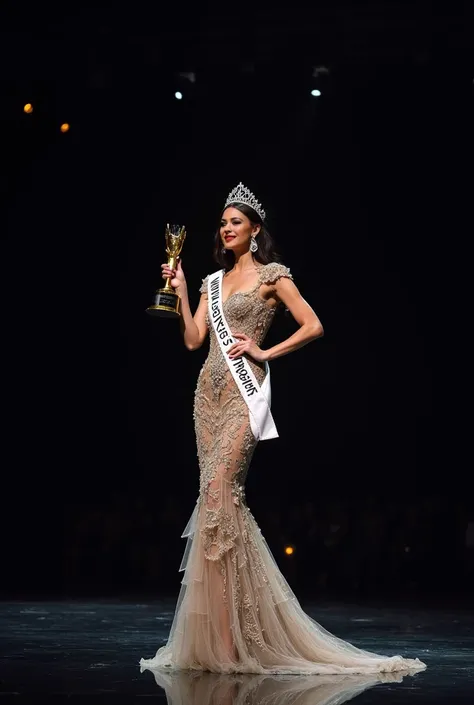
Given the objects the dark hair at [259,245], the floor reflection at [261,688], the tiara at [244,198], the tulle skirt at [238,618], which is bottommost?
the floor reflection at [261,688]

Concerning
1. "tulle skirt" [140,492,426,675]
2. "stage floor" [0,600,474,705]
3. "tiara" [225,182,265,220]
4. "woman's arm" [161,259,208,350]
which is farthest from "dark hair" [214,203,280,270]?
"stage floor" [0,600,474,705]

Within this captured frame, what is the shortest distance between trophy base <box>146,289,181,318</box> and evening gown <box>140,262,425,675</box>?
0.19 m

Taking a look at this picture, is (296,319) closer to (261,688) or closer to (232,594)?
(232,594)

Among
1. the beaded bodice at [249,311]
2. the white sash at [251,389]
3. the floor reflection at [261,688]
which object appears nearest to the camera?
the floor reflection at [261,688]

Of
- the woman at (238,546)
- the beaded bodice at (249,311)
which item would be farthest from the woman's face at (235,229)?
the beaded bodice at (249,311)

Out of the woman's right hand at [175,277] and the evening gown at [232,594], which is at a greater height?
the woman's right hand at [175,277]

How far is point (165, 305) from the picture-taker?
145 inches

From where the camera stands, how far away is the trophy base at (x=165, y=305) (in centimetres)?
365

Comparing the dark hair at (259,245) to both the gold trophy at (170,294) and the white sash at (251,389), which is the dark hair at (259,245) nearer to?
the gold trophy at (170,294)

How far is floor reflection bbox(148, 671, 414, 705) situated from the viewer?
9.73ft

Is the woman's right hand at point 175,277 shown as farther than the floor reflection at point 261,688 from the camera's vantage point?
Yes

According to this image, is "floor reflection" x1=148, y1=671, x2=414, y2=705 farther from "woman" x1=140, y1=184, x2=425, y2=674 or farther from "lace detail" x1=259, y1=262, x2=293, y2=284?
"lace detail" x1=259, y1=262, x2=293, y2=284

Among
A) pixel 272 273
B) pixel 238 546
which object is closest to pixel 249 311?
pixel 272 273

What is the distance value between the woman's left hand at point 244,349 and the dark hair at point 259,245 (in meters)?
0.31
